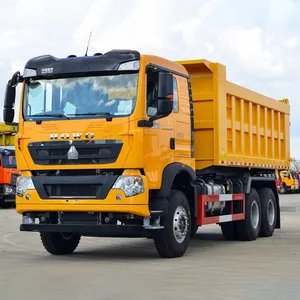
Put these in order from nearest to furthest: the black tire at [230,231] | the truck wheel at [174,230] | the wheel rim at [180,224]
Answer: the truck wheel at [174,230], the wheel rim at [180,224], the black tire at [230,231]

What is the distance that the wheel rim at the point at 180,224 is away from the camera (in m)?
12.1

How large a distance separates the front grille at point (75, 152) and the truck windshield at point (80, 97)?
416 millimetres

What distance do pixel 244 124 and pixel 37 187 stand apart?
5164 millimetres

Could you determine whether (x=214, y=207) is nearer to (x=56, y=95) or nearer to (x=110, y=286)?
(x=56, y=95)

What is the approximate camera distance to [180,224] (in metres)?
12.2

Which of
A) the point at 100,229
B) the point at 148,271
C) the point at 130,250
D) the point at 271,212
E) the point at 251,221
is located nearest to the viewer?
the point at 148,271

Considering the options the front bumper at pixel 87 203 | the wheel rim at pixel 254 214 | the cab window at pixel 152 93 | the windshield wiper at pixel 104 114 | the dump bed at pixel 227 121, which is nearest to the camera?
the front bumper at pixel 87 203

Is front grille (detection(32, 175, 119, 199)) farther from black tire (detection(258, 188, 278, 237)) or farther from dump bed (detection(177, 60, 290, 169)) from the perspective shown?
black tire (detection(258, 188, 278, 237))

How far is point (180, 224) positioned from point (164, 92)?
218 cm

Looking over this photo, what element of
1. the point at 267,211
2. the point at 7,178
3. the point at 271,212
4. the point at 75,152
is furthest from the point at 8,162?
the point at 75,152

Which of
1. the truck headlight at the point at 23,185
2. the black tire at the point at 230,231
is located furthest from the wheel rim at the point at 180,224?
the black tire at the point at 230,231

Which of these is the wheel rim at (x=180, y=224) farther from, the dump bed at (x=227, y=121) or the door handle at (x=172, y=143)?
the dump bed at (x=227, y=121)

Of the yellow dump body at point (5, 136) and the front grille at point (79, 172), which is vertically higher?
the yellow dump body at point (5, 136)

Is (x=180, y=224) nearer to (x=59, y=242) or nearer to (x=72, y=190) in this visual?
(x=72, y=190)
